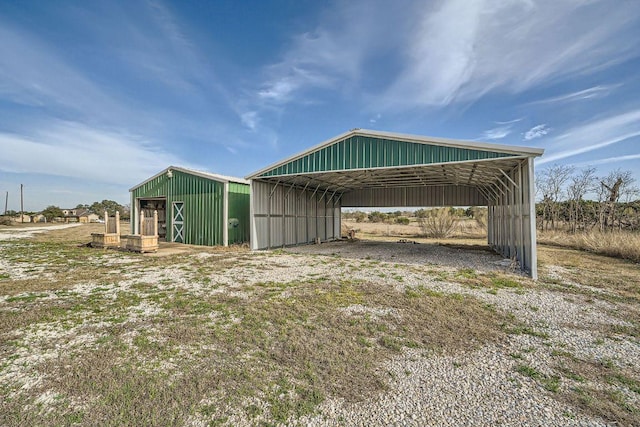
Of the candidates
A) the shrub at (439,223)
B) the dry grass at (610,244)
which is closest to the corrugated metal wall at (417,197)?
the dry grass at (610,244)

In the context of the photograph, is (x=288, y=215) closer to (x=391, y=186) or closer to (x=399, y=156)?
(x=391, y=186)

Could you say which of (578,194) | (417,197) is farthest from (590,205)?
(417,197)

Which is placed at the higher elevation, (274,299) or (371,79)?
(371,79)

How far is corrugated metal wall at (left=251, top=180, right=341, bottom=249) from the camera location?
41.8 feet

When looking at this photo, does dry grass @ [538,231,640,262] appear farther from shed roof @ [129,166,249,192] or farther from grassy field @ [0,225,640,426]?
shed roof @ [129,166,249,192]

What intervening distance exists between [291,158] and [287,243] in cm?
514

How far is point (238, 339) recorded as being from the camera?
3682mm

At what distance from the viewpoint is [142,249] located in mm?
11031

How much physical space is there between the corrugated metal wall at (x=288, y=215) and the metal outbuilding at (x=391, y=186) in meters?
0.04

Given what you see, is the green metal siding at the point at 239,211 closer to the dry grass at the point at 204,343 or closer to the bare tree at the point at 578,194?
the dry grass at the point at 204,343

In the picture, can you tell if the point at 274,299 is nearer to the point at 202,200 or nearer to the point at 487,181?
the point at 202,200

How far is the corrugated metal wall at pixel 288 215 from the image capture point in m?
12.7

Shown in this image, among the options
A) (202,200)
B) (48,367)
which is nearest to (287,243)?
(202,200)

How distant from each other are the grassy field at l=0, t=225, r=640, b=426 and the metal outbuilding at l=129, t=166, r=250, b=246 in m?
6.17
